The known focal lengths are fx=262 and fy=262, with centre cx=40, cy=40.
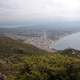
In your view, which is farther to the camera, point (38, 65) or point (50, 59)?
point (50, 59)

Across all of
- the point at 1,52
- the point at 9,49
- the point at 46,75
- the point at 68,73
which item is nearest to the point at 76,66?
the point at 68,73

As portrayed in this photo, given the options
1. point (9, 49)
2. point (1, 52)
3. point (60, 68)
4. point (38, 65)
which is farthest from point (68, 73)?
point (9, 49)

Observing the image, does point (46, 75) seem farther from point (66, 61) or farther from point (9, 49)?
point (9, 49)

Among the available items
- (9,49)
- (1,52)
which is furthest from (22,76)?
(9,49)

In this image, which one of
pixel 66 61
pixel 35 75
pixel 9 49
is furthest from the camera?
pixel 9 49

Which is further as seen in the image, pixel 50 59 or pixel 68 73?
pixel 50 59

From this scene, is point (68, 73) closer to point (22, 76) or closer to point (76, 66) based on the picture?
point (76, 66)

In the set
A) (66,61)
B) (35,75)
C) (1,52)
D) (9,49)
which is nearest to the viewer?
(35,75)

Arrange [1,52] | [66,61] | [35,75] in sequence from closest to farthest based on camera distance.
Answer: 1. [35,75]
2. [66,61]
3. [1,52]

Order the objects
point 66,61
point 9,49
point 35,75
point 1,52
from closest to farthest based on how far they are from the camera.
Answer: point 35,75 → point 66,61 → point 1,52 → point 9,49
